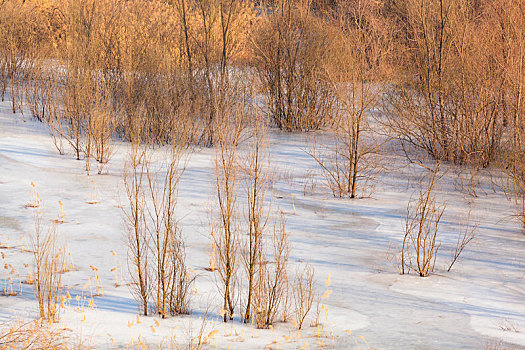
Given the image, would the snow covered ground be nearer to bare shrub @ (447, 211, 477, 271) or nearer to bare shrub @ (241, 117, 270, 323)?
bare shrub @ (447, 211, 477, 271)

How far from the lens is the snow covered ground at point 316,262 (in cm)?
569

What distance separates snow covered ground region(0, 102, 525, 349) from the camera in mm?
5691

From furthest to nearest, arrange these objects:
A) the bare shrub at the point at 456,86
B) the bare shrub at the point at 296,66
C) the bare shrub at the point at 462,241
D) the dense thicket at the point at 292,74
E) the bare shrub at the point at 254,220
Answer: the bare shrub at the point at 296,66 < the bare shrub at the point at 456,86 < the dense thicket at the point at 292,74 < the bare shrub at the point at 462,241 < the bare shrub at the point at 254,220

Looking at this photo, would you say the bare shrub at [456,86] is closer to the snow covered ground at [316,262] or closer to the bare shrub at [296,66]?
the snow covered ground at [316,262]

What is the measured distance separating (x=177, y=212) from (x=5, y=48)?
9381mm

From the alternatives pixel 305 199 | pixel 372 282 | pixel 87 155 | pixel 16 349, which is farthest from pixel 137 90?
pixel 16 349

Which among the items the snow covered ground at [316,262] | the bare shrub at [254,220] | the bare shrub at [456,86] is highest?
the bare shrub at [456,86]

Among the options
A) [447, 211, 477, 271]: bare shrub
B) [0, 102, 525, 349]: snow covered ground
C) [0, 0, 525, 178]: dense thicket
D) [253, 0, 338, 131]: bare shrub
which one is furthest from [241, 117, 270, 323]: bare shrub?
[253, 0, 338, 131]: bare shrub

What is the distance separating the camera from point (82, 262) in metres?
7.35

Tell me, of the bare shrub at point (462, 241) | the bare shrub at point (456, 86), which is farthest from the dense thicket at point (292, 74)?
the bare shrub at point (462, 241)

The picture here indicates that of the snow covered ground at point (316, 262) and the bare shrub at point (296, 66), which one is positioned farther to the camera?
the bare shrub at point (296, 66)

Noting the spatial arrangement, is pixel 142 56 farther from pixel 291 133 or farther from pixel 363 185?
pixel 363 185

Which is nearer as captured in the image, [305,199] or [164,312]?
[164,312]

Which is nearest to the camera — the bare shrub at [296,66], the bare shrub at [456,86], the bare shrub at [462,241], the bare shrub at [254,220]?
the bare shrub at [254,220]
